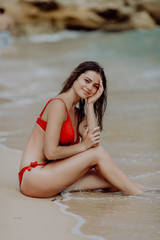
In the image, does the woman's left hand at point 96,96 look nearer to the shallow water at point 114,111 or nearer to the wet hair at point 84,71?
the wet hair at point 84,71

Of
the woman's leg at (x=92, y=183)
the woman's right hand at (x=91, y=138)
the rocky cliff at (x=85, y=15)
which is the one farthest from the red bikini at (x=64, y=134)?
the rocky cliff at (x=85, y=15)

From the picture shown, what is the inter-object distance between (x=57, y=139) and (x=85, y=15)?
2261 cm

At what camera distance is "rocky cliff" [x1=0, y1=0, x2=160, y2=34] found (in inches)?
995

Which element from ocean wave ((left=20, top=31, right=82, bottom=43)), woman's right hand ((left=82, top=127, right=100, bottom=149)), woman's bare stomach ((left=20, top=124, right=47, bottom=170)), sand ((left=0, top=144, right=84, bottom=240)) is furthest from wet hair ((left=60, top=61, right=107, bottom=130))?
ocean wave ((left=20, top=31, right=82, bottom=43))

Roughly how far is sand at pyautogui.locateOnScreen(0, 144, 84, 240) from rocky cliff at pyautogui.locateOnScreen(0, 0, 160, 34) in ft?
72.0

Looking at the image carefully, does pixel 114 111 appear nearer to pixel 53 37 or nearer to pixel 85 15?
pixel 53 37

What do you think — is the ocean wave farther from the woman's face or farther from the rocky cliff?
the woman's face

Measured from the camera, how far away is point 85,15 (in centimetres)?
2570

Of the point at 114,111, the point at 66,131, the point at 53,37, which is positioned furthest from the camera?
the point at 53,37

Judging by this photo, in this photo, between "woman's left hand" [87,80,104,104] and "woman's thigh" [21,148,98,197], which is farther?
"woman's left hand" [87,80,104,104]

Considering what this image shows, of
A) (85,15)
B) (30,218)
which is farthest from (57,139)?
(85,15)

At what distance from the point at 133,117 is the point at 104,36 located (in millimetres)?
17444

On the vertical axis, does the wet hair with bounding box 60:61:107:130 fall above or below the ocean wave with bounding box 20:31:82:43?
below

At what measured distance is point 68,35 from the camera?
2569 centimetres
